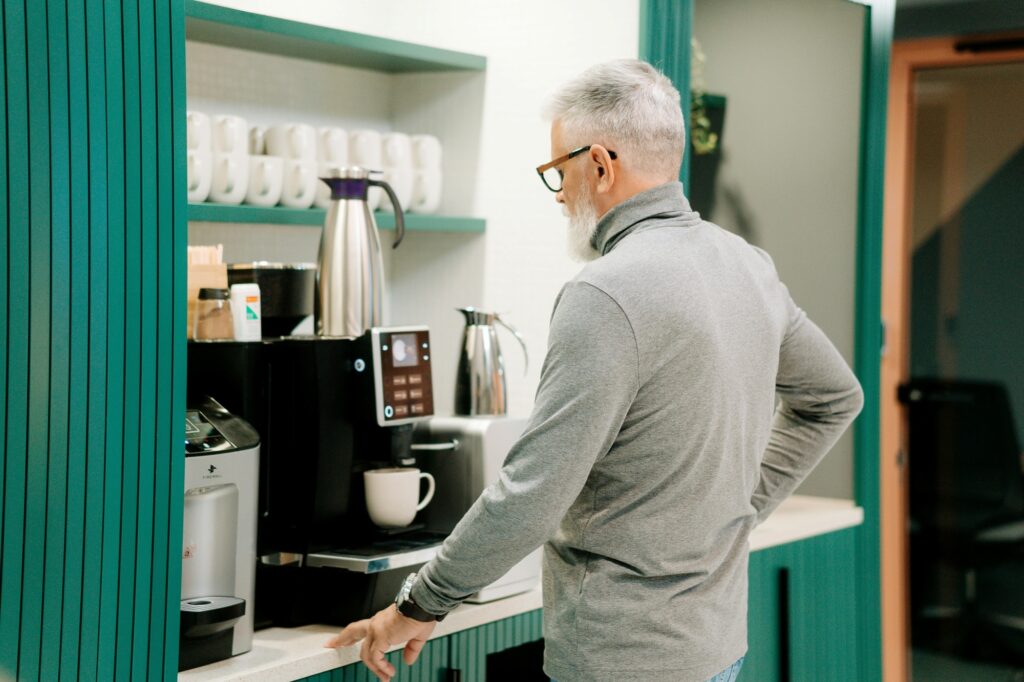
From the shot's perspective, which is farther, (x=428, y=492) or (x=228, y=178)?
(x=228, y=178)

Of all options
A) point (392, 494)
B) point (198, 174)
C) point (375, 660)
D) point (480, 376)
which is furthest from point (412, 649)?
point (198, 174)

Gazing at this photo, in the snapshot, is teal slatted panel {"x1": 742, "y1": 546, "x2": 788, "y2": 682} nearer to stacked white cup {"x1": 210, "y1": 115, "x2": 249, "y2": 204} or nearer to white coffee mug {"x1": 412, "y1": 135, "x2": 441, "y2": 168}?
white coffee mug {"x1": 412, "y1": 135, "x2": 441, "y2": 168}

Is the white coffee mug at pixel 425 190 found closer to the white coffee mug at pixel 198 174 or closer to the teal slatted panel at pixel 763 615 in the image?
the white coffee mug at pixel 198 174

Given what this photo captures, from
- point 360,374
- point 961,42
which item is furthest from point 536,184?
point 961,42

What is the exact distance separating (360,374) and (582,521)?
0.47 meters

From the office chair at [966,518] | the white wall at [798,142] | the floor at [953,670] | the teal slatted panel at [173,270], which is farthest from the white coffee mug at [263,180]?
the floor at [953,670]

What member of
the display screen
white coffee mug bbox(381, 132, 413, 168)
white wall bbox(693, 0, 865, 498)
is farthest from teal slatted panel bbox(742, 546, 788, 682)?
white coffee mug bbox(381, 132, 413, 168)

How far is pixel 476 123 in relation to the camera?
107 inches

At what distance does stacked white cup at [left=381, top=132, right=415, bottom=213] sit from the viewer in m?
2.57

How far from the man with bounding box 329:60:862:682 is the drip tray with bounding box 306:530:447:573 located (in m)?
0.12

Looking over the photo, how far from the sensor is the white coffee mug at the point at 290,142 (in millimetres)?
2365

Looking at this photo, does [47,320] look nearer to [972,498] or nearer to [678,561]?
[678,561]

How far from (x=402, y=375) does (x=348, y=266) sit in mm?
229

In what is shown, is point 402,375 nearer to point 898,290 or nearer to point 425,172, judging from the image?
point 425,172
